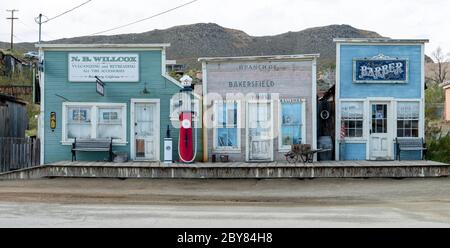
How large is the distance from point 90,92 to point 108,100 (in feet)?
2.27

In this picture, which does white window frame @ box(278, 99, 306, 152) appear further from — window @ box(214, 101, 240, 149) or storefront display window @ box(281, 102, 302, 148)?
window @ box(214, 101, 240, 149)

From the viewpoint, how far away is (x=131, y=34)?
141m

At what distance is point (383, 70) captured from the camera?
19.9m

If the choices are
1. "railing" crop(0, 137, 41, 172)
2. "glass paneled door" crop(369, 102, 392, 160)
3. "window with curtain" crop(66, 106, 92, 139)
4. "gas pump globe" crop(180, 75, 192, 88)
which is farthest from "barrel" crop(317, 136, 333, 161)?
"railing" crop(0, 137, 41, 172)

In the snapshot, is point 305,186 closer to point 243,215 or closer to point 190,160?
point 190,160

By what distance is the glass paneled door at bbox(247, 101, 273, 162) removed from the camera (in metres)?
19.7

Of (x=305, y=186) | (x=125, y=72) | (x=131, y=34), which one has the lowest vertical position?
(x=305, y=186)

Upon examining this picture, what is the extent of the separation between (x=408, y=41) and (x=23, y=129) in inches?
694

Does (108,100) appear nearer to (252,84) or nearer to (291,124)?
(252,84)

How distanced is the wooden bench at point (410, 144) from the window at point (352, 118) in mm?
1330

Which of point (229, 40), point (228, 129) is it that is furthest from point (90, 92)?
point (229, 40)

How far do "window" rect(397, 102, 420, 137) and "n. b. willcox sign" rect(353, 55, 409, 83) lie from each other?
2.94ft
